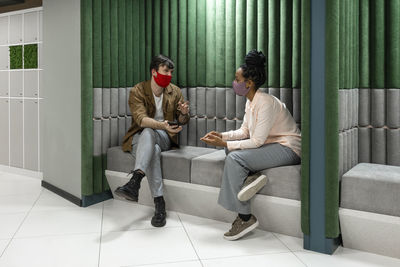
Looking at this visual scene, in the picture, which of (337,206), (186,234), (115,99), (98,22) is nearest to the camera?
(337,206)

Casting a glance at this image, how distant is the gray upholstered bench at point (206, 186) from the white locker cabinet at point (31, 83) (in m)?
1.75

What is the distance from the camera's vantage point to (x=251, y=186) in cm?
298

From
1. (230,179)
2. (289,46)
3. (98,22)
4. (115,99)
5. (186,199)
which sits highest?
(98,22)

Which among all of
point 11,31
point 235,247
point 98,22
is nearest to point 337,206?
point 235,247

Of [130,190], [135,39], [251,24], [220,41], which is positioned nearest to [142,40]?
[135,39]

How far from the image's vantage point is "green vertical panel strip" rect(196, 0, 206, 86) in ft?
13.7

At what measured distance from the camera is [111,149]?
13.4ft

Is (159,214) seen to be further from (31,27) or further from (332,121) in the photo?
(31,27)

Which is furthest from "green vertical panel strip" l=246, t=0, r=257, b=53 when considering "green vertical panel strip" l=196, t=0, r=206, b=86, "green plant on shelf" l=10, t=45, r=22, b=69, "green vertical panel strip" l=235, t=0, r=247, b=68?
"green plant on shelf" l=10, t=45, r=22, b=69

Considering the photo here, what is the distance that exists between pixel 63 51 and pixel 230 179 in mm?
2322

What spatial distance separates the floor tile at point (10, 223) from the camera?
3152mm

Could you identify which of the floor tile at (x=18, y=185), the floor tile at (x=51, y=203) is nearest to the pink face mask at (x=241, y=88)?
the floor tile at (x=51, y=203)

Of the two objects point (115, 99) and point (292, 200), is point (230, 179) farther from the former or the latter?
point (115, 99)

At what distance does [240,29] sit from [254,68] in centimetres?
79
